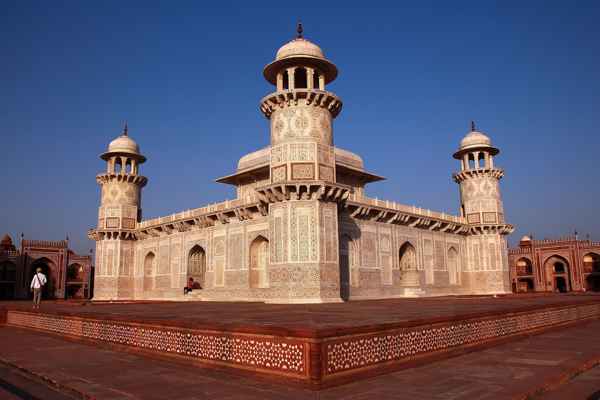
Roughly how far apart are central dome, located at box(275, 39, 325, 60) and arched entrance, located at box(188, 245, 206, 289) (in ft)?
33.8

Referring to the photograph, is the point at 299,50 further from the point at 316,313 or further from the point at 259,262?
the point at 316,313

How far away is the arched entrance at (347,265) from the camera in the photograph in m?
17.4

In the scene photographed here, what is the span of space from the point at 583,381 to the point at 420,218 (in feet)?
61.1

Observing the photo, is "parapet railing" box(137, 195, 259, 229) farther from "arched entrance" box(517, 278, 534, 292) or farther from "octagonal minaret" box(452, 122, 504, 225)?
"arched entrance" box(517, 278, 534, 292)

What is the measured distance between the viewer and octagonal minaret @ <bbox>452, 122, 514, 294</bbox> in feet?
82.6

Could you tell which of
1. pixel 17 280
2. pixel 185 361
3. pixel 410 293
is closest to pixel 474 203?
pixel 410 293

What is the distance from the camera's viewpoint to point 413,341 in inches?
186

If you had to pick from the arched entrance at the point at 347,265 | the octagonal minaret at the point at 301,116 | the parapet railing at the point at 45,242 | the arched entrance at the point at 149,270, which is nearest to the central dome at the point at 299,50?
the octagonal minaret at the point at 301,116

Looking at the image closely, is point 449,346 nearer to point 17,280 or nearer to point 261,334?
point 261,334

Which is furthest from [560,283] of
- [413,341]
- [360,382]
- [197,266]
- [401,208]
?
[360,382]

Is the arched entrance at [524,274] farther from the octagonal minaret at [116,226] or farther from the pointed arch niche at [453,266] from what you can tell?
the octagonal minaret at [116,226]

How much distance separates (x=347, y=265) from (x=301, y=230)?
159 inches

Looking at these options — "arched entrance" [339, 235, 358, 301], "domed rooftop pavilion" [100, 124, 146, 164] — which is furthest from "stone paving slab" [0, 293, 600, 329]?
"domed rooftop pavilion" [100, 124, 146, 164]

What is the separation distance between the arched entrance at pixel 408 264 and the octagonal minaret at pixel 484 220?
526 cm
